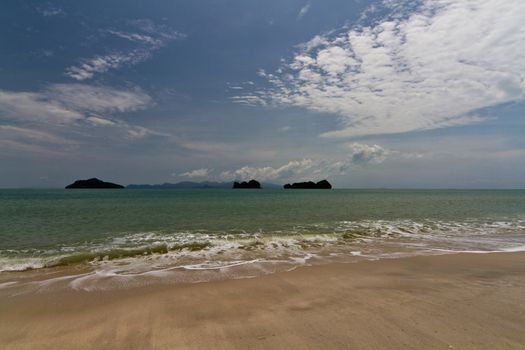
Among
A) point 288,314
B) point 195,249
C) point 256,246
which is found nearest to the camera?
point 288,314

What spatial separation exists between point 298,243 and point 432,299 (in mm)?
9354

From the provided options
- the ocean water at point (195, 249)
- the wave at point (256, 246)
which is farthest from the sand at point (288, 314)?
Answer: the wave at point (256, 246)

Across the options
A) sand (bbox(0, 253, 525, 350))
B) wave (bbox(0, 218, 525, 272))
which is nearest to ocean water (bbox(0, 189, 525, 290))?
wave (bbox(0, 218, 525, 272))

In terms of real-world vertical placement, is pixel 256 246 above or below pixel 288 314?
below

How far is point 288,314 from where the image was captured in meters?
6.00

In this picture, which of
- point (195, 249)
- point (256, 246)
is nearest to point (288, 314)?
point (256, 246)

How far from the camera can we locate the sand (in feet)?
16.2

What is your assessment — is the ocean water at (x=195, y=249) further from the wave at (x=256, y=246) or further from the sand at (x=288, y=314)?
the sand at (x=288, y=314)

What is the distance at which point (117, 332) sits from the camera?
215 inches

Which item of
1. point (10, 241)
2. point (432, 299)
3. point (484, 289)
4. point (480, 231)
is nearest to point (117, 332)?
point (432, 299)

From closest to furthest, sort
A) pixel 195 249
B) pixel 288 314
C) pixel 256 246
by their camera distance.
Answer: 1. pixel 288 314
2. pixel 195 249
3. pixel 256 246

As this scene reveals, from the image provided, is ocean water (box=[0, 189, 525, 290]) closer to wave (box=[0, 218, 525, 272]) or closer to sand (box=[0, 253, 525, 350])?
wave (box=[0, 218, 525, 272])

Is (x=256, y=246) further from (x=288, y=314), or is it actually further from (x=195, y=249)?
(x=288, y=314)

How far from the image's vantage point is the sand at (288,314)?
494cm
